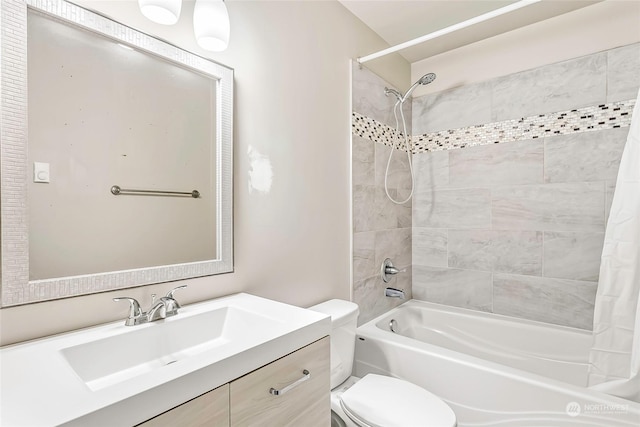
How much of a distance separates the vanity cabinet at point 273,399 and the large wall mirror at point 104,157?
514 mm

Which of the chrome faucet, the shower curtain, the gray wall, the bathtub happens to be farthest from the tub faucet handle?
the chrome faucet

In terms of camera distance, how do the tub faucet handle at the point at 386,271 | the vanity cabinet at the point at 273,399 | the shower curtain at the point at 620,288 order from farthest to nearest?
the tub faucet handle at the point at 386,271, the shower curtain at the point at 620,288, the vanity cabinet at the point at 273,399

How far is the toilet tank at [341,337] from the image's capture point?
148 cm

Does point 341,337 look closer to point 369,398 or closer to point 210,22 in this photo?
point 369,398

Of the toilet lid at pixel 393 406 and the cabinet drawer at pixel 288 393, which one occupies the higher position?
the cabinet drawer at pixel 288 393

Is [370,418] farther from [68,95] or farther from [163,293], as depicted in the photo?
[68,95]

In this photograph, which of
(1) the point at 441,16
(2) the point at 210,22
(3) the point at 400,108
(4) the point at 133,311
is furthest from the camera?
(3) the point at 400,108

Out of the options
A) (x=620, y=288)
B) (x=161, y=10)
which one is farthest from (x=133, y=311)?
(x=620, y=288)

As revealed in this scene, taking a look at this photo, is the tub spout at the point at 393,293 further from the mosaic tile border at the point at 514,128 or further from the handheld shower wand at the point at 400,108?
the mosaic tile border at the point at 514,128

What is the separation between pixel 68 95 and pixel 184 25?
478 mm

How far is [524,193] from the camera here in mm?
2125

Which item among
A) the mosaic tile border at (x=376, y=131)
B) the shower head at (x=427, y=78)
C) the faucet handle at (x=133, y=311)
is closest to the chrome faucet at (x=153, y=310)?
the faucet handle at (x=133, y=311)

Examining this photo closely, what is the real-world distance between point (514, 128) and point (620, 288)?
1172 millimetres

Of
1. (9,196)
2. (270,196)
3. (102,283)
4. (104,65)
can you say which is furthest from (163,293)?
(104,65)
